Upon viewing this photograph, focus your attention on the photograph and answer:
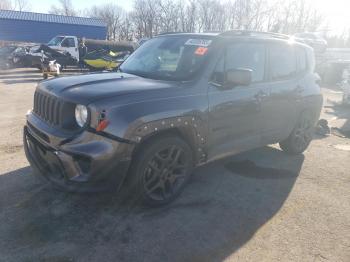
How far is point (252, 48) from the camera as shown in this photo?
4422 millimetres

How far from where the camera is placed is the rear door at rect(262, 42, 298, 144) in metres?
4.67

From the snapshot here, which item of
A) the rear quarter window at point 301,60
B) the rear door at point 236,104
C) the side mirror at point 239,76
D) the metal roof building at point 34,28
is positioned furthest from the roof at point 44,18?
the side mirror at point 239,76

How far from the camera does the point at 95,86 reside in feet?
11.3

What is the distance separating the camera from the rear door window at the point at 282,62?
473 centimetres

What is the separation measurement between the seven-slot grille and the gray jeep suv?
1cm

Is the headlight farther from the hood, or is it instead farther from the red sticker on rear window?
the red sticker on rear window

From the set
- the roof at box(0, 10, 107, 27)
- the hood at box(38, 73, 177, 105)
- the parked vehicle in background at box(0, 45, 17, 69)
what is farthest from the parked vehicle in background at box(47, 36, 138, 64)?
the roof at box(0, 10, 107, 27)

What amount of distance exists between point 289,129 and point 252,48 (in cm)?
161

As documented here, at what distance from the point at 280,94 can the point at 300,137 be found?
130 centimetres

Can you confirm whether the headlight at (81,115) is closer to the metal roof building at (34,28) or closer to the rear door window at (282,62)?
the rear door window at (282,62)

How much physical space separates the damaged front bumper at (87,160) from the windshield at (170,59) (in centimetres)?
121

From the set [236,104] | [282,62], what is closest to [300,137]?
[282,62]

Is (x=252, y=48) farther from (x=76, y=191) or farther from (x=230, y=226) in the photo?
(x=76, y=191)

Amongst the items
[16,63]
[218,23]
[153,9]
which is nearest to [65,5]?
[153,9]
